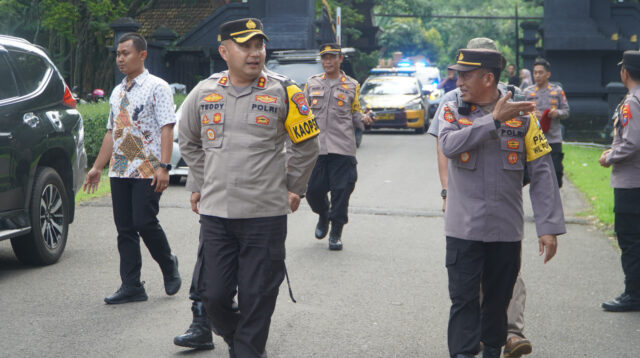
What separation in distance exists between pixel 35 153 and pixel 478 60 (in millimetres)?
4461

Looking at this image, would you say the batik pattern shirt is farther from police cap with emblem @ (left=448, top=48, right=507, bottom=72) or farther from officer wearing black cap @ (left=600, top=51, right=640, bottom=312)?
officer wearing black cap @ (left=600, top=51, right=640, bottom=312)

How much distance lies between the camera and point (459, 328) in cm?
486

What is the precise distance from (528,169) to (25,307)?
3823 mm

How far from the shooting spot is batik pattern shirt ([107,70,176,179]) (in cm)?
645

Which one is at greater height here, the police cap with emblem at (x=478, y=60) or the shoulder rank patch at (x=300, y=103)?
the police cap with emblem at (x=478, y=60)

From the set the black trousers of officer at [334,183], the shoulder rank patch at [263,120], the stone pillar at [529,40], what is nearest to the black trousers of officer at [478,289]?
the shoulder rank patch at [263,120]

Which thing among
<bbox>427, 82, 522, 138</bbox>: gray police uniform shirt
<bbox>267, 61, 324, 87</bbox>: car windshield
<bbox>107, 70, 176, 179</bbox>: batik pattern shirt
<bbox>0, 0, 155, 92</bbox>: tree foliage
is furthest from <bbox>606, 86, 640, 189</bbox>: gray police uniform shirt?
<bbox>0, 0, 155, 92</bbox>: tree foliage

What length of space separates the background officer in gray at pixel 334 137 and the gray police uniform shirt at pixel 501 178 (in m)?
4.14

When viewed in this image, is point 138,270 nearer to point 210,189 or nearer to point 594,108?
point 210,189

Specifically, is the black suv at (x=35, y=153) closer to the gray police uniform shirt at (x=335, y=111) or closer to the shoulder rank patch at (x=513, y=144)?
the gray police uniform shirt at (x=335, y=111)

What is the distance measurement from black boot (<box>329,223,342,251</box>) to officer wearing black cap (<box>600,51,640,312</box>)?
294 cm

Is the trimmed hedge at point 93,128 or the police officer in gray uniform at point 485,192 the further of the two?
the trimmed hedge at point 93,128

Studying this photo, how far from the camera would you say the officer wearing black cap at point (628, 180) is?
6711 mm

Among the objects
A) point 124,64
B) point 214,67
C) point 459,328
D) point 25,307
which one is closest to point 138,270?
point 25,307
